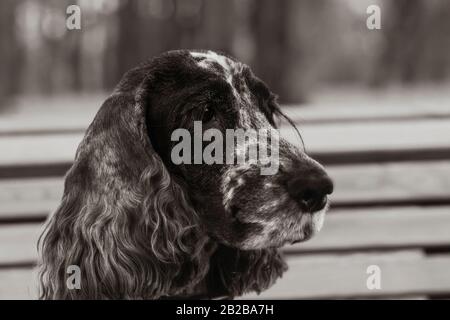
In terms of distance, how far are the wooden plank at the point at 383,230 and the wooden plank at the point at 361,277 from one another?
2.4 inches

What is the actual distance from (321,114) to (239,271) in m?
1.08

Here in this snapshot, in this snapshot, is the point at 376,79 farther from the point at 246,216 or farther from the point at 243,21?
the point at 246,216

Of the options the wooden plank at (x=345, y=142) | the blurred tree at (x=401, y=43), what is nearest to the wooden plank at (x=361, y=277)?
the wooden plank at (x=345, y=142)

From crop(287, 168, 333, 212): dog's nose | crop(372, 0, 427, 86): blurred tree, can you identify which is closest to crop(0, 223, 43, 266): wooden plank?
crop(287, 168, 333, 212): dog's nose

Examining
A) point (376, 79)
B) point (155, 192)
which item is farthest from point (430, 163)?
point (155, 192)

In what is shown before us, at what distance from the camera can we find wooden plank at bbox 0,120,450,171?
2791 millimetres

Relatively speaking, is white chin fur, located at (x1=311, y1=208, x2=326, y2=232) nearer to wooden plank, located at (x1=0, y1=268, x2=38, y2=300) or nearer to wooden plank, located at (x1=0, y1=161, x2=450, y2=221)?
wooden plank, located at (x1=0, y1=161, x2=450, y2=221)

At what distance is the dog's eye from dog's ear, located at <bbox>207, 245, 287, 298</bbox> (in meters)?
0.43

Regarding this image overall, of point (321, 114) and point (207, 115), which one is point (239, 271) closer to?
point (207, 115)

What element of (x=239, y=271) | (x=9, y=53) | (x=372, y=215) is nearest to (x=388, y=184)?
(x=372, y=215)

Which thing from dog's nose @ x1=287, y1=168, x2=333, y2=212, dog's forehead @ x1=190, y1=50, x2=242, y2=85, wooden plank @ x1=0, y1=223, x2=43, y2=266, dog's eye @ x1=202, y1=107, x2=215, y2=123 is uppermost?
dog's forehead @ x1=190, y1=50, x2=242, y2=85

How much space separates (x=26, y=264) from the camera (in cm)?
282

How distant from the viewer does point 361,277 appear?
9.38ft

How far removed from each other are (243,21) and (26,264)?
5.57 feet
